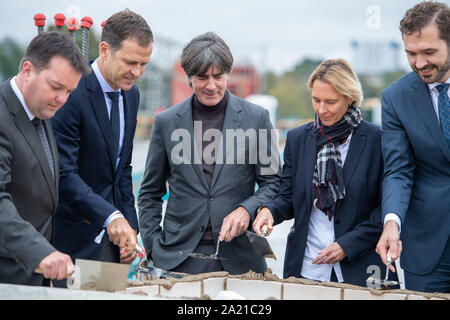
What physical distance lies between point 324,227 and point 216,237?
0.54 meters

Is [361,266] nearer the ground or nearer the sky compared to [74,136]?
nearer the ground

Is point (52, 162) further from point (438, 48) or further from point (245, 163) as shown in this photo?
point (438, 48)

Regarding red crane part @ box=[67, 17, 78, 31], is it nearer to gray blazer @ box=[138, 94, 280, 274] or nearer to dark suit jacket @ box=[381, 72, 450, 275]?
gray blazer @ box=[138, 94, 280, 274]

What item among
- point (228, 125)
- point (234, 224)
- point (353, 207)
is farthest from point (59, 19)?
point (353, 207)

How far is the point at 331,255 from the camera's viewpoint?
2.51 m

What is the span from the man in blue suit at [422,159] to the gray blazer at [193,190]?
0.67 metres

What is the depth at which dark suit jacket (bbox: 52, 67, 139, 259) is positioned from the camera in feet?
8.25

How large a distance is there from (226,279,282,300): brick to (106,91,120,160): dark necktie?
3.08 feet

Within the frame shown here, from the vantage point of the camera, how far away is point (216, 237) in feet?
8.92

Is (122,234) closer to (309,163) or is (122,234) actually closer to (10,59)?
(309,163)

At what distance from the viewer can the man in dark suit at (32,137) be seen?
191cm

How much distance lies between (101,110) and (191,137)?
0.48m
